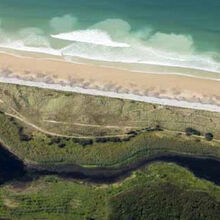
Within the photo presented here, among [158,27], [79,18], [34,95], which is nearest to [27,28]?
[79,18]

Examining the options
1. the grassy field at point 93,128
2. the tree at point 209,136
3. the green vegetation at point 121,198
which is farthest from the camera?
the tree at point 209,136

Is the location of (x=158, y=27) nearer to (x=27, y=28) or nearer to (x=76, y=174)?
(x=27, y=28)

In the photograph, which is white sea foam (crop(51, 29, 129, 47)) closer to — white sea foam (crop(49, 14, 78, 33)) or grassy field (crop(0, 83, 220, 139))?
white sea foam (crop(49, 14, 78, 33))

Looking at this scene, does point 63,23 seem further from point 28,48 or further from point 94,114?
point 94,114

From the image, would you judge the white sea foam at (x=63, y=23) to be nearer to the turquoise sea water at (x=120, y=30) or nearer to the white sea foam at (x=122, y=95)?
the turquoise sea water at (x=120, y=30)

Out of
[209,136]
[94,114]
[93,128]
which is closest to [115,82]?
[94,114]

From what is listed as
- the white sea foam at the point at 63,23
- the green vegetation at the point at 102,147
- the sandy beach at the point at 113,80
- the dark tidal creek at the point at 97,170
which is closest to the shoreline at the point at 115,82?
the sandy beach at the point at 113,80

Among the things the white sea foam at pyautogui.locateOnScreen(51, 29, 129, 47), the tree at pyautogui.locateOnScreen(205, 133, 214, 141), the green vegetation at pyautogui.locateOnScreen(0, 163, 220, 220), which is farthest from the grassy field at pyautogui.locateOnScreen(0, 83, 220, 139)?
the white sea foam at pyautogui.locateOnScreen(51, 29, 129, 47)

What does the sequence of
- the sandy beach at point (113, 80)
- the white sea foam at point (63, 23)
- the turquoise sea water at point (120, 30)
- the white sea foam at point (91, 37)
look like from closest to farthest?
1. the sandy beach at point (113, 80)
2. the turquoise sea water at point (120, 30)
3. the white sea foam at point (91, 37)
4. the white sea foam at point (63, 23)
